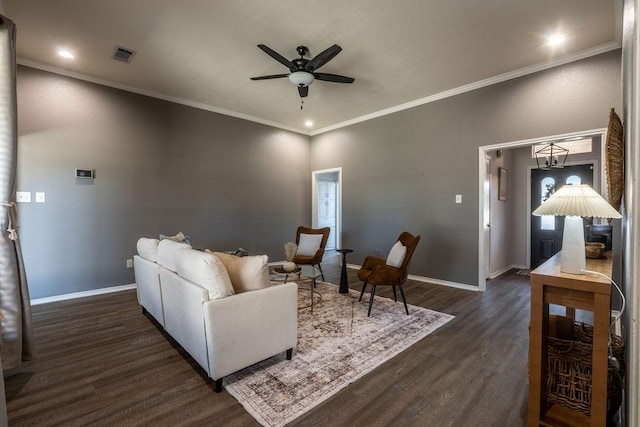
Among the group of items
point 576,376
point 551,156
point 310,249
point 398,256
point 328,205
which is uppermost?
point 551,156

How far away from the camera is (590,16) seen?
262 centimetres

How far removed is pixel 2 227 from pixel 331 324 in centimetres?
269

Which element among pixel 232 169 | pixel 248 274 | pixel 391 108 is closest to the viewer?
pixel 248 274

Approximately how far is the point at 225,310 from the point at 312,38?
2793mm

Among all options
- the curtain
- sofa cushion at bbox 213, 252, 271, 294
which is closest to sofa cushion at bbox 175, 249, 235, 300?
sofa cushion at bbox 213, 252, 271, 294

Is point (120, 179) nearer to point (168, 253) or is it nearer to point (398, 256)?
point (168, 253)

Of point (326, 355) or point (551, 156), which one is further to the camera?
point (551, 156)

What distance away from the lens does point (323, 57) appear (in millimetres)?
2824

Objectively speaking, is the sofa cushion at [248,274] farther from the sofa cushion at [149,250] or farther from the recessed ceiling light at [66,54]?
the recessed ceiling light at [66,54]

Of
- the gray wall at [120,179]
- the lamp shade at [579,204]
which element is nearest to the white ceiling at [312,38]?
the gray wall at [120,179]

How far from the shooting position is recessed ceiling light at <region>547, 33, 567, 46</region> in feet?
9.55

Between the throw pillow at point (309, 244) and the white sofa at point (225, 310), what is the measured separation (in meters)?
2.32

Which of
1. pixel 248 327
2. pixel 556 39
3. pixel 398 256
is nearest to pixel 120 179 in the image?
pixel 248 327

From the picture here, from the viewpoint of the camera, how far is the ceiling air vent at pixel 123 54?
10.6 ft
